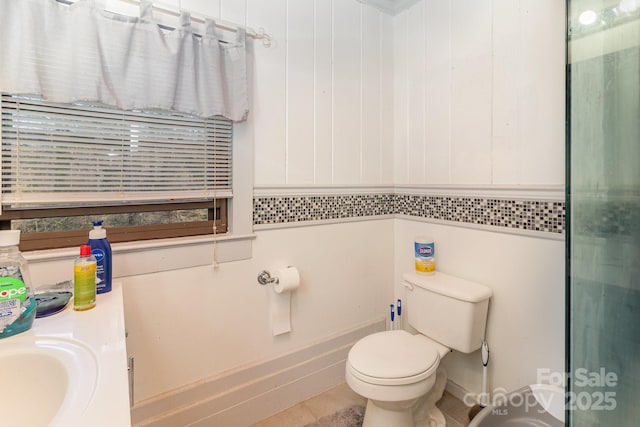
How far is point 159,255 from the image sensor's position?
1372 mm

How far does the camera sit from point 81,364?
0.66m

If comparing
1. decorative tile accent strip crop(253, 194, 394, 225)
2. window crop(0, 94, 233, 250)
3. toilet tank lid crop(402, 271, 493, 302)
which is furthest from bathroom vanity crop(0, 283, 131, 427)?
toilet tank lid crop(402, 271, 493, 302)

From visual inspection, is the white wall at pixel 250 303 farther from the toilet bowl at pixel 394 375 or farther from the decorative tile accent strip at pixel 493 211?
the toilet bowl at pixel 394 375

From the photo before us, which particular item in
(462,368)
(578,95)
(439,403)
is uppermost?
(578,95)

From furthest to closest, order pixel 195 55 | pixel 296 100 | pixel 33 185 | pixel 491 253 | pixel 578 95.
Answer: pixel 296 100
pixel 491 253
pixel 195 55
pixel 33 185
pixel 578 95

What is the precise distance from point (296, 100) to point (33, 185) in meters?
1.19

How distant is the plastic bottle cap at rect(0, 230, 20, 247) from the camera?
0.85m

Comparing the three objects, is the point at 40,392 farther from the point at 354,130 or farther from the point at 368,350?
the point at 354,130

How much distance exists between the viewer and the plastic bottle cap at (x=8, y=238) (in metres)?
0.85

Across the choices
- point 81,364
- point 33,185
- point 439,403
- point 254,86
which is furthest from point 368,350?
point 33,185

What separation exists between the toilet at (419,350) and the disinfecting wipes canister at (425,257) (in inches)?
1.6

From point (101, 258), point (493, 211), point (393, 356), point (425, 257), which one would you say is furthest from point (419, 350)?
point (101, 258)

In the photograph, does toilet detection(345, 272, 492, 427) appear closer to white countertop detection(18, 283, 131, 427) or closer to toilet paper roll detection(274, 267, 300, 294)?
toilet paper roll detection(274, 267, 300, 294)

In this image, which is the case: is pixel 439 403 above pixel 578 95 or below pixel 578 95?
below
